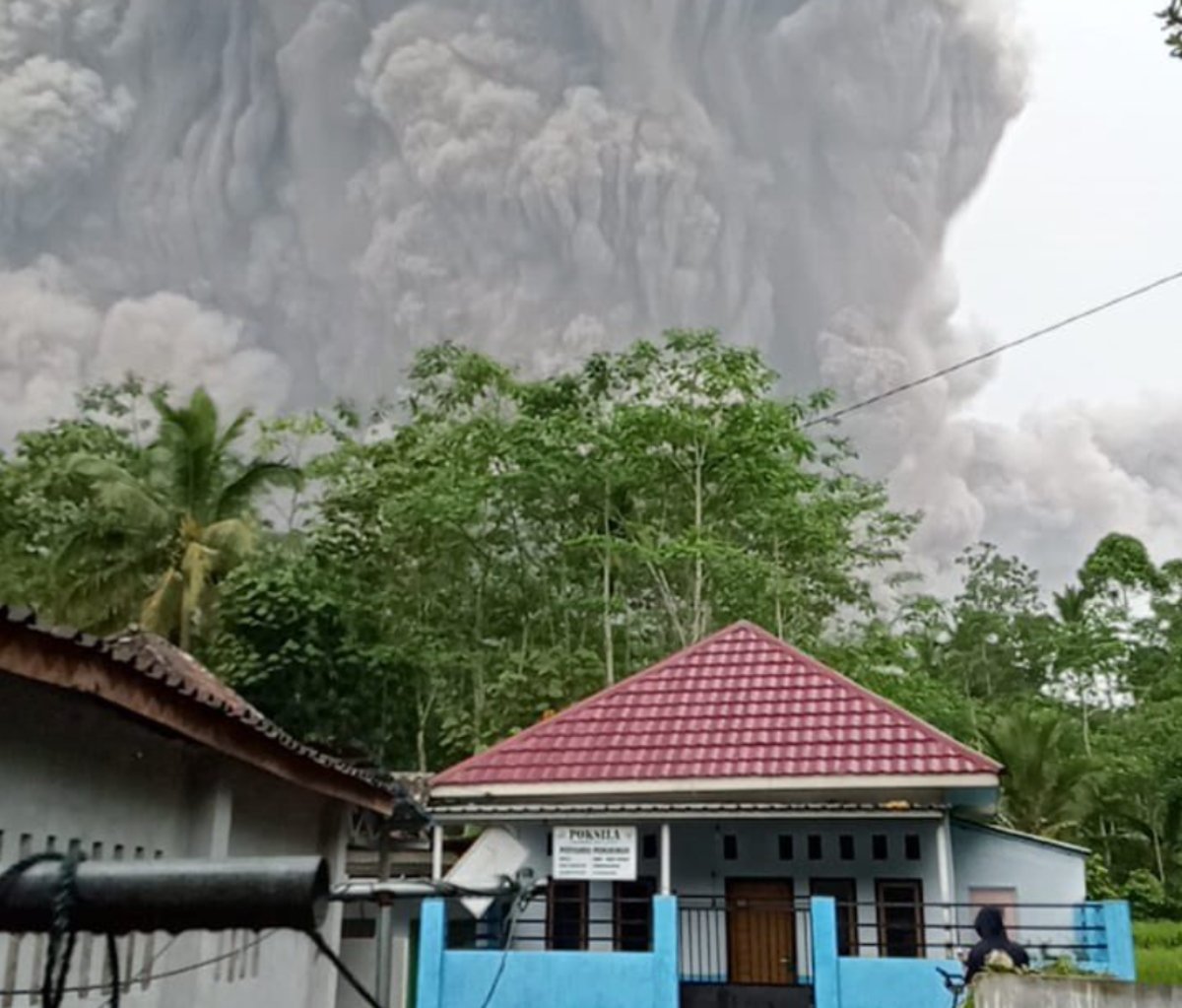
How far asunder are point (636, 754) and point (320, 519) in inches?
651

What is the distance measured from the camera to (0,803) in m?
4.93

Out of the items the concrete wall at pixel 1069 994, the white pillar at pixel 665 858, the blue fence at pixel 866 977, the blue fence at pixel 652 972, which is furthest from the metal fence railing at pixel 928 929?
the concrete wall at pixel 1069 994

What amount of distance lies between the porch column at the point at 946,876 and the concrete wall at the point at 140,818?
5.88 metres

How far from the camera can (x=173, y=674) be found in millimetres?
5621

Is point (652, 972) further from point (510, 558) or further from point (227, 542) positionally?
point (510, 558)

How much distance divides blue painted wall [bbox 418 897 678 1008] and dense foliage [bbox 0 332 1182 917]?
11.6 meters

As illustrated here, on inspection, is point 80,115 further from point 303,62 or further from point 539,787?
point 539,787

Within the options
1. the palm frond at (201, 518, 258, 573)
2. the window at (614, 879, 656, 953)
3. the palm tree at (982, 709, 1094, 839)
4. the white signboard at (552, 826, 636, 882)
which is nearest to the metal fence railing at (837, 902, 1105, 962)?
the window at (614, 879, 656, 953)

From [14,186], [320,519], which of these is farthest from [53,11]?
[320,519]

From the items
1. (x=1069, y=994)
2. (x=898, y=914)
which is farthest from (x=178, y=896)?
(x=898, y=914)

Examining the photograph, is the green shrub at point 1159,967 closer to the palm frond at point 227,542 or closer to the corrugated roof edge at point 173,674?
the corrugated roof edge at point 173,674

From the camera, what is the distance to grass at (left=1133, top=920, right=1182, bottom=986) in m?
13.5

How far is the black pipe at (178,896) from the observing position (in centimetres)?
160

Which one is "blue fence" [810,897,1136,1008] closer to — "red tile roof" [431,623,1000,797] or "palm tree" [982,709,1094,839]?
"red tile roof" [431,623,1000,797]
